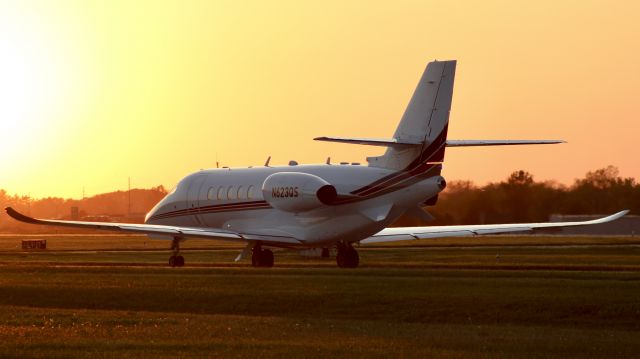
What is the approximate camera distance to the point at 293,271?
47312mm

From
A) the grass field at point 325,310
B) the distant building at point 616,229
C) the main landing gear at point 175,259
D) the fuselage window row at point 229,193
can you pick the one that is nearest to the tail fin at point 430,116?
the grass field at point 325,310

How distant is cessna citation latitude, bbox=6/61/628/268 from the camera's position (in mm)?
46531

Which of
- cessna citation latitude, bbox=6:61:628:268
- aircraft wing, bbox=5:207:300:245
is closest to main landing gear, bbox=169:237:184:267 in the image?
cessna citation latitude, bbox=6:61:628:268

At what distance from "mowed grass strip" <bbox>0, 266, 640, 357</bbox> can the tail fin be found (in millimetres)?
4047

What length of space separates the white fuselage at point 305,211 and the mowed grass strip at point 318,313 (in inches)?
77.6

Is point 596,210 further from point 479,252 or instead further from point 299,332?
point 299,332

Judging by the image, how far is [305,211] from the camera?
49.7 metres

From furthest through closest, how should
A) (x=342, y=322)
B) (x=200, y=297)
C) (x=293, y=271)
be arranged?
(x=293, y=271) → (x=200, y=297) → (x=342, y=322)

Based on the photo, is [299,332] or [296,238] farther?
[296,238]

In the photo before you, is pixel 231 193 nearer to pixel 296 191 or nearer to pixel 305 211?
pixel 305 211

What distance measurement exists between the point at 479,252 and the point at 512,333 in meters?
38.2

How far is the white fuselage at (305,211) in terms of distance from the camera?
47438 mm

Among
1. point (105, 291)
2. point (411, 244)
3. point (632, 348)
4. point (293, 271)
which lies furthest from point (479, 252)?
point (632, 348)

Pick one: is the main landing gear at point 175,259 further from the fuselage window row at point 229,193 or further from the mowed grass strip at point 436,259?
the fuselage window row at point 229,193
